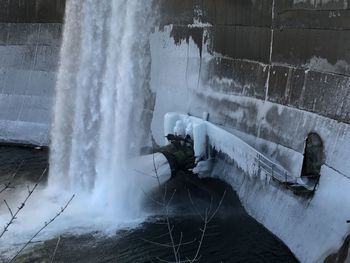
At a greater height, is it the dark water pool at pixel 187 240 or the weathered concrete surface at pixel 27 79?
the weathered concrete surface at pixel 27 79

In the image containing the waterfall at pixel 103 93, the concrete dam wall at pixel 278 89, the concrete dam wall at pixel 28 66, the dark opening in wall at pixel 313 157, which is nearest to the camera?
the concrete dam wall at pixel 278 89

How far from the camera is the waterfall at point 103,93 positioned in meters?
12.9

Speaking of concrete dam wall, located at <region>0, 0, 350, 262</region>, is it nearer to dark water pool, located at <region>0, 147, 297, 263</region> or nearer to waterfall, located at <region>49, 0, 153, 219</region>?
dark water pool, located at <region>0, 147, 297, 263</region>

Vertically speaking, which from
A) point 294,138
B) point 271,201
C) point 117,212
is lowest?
point 117,212

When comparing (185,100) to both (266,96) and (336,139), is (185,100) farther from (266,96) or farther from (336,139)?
(336,139)

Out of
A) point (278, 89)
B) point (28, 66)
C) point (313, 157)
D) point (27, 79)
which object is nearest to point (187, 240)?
point (313, 157)

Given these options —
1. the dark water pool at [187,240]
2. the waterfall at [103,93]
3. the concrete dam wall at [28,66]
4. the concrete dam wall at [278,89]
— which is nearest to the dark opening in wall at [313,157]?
the concrete dam wall at [278,89]

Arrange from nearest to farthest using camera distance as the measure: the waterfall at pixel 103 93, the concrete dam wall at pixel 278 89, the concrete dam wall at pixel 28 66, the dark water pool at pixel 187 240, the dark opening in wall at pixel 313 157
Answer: the concrete dam wall at pixel 278 89 → the dark opening in wall at pixel 313 157 → the dark water pool at pixel 187 240 → the waterfall at pixel 103 93 → the concrete dam wall at pixel 28 66

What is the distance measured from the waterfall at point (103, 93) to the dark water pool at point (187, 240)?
2383 millimetres

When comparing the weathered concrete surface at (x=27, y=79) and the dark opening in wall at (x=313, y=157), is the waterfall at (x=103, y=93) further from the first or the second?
the dark opening in wall at (x=313, y=157)

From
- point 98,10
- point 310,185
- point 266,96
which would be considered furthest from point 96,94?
point 310,185

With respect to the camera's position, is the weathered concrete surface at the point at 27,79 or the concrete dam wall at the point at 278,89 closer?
the concrete dam wall at the point at 278,89

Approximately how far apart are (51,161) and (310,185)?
7935 millimetres

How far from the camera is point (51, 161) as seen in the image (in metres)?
14.1
